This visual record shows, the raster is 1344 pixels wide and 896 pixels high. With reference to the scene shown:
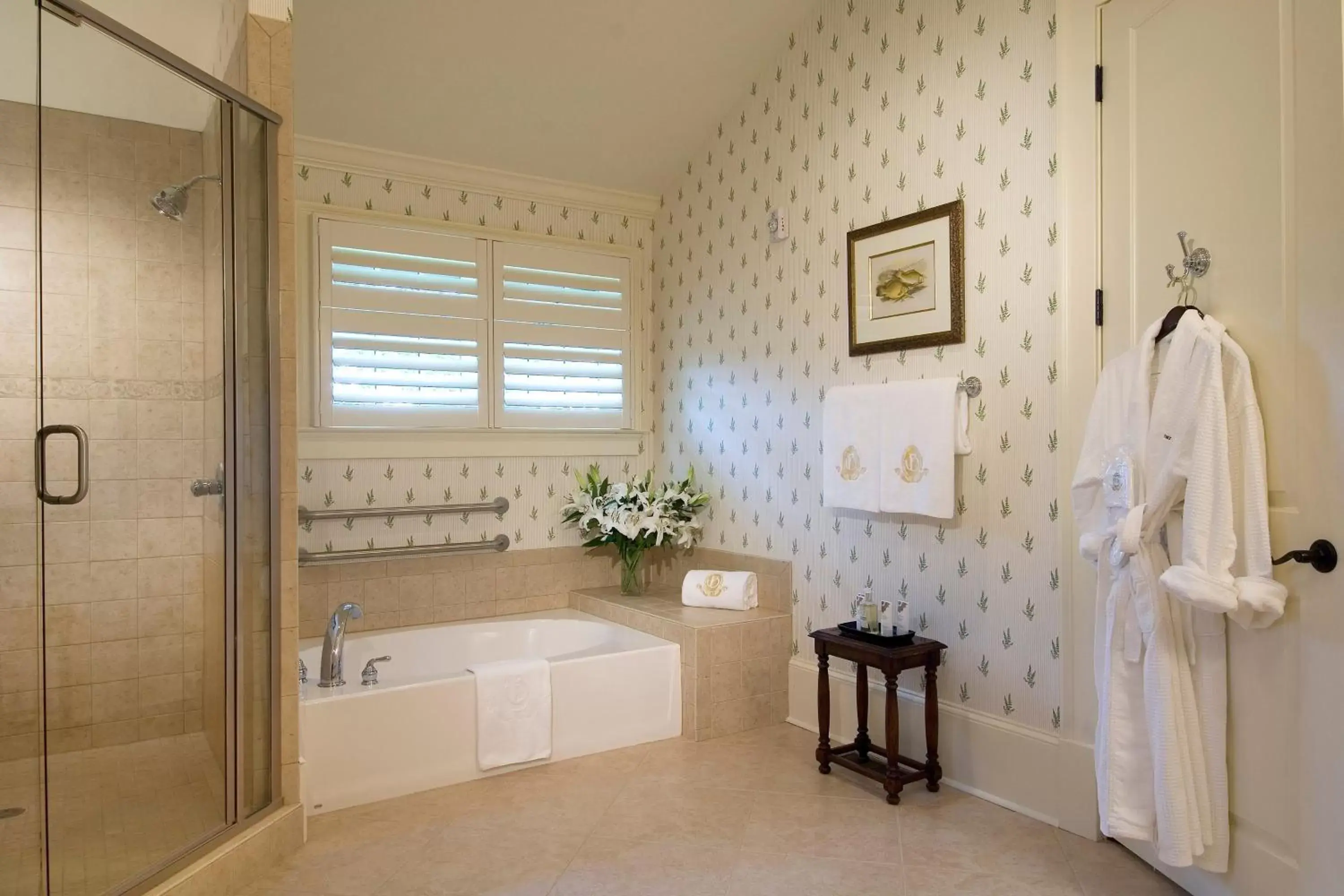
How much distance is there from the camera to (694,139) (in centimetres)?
430

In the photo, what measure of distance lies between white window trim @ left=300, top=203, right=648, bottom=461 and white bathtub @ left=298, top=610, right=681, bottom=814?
2.47ft

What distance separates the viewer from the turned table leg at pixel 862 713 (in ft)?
10.2

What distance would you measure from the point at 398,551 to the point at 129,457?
72.4 inches

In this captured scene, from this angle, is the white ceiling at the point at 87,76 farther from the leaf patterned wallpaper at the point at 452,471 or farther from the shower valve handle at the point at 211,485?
the leaf patterned wallpaper at the point at 452,471

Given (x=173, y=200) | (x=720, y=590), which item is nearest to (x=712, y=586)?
(x=720, y=590)

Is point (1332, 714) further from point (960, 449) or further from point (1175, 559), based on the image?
point (960, 449)

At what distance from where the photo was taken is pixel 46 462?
6.31 feet

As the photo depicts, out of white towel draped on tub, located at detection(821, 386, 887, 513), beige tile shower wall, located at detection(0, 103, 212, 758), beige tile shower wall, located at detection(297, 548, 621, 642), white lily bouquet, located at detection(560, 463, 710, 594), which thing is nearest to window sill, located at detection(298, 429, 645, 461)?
white lily bouquet, located at detection(560, 463, 710, 594)

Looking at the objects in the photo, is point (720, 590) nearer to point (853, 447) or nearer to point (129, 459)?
point (853, 447)

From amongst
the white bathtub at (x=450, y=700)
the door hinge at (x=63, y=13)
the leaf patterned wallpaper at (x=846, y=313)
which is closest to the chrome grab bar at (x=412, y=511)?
the white bathtub at (x=450, y=700)

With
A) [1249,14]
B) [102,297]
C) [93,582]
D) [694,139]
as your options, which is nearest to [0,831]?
[93,582]

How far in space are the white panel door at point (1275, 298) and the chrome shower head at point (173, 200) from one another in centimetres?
240

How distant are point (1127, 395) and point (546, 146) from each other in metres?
2.72

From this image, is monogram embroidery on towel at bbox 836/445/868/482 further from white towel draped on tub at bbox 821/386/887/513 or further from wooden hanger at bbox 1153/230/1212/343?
wooden hanger at bbox 1153/230/1212/343
